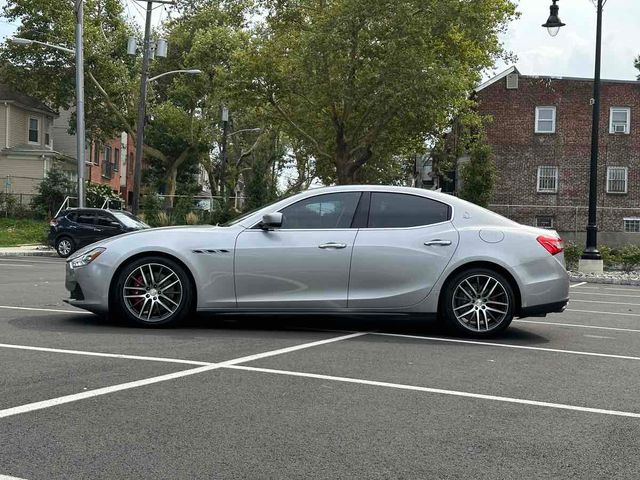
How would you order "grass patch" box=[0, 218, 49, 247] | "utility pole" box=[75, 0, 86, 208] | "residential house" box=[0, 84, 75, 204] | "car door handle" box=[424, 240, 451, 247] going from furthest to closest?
1. "residential house" box=[0, 84, 75, 204]
2. "grass patch" box=[0, 218, 49, 247]
3. "utility pole" box=[75, 0, 86, 208]
4. "car door handle" box=[424, 240, 451, 247]

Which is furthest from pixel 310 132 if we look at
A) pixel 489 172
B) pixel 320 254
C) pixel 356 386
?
pixel 356 386

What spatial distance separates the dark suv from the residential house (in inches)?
791

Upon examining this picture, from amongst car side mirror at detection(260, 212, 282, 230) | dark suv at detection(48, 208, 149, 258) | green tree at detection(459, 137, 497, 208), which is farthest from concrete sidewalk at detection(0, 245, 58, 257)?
car side mirror at detection(260, 212, 282, 230)

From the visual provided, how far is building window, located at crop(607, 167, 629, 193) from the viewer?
1513 inches

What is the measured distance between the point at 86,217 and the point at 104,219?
0.63m

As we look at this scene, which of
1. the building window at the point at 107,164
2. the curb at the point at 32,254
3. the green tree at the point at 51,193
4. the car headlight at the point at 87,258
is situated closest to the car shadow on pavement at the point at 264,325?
the car headlight at the point at 87,258

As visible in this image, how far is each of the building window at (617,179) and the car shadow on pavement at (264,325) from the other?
31.9 m

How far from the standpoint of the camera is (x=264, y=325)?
848cm

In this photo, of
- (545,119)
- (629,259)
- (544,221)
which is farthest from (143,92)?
(545,119)

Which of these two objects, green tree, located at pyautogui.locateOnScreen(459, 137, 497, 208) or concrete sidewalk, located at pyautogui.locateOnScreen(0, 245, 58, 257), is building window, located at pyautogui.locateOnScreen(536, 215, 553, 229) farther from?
concrete sidewalk, located at pyautogui.locateOnScreen(0, 245, 58, 257)

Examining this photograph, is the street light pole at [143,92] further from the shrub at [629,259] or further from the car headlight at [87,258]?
the car headlight at [87,258]

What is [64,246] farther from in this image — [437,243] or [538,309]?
[538,309]

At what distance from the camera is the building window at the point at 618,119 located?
3872cm

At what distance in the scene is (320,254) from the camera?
7781 millimetres
